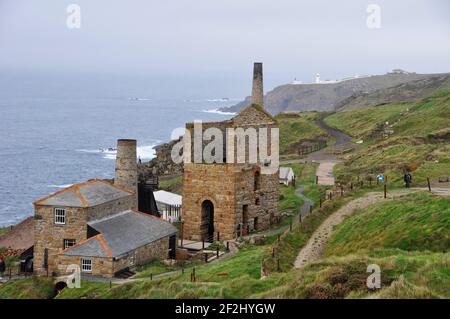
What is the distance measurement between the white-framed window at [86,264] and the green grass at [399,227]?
12.1 meters

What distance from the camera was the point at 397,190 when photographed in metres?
39.2

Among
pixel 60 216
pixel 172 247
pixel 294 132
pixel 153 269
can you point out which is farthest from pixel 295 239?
pixel 294 132

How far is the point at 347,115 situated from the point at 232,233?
69.2 metres

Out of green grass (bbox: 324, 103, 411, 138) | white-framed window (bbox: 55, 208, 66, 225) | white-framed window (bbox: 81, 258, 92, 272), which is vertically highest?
green grass (bbox: 324, 103, 411, 138)

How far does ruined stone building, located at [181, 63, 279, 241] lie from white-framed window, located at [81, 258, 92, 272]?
9.74m

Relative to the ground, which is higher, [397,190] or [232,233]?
[397,190]

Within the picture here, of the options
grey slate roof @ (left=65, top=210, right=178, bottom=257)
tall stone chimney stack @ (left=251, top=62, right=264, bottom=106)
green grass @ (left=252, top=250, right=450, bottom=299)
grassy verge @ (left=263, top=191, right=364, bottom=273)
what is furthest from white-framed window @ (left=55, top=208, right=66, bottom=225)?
green grass @ (left=252, top=250, right=450, bottom=299)

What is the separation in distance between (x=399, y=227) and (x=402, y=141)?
37794 millimetres

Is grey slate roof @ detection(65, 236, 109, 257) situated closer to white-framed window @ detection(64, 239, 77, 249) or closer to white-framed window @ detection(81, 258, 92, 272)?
white-framed window @ detection(81, 258, 92, 272)

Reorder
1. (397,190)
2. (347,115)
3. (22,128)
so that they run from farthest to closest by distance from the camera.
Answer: (22,128) → (347,115) → (397,190)

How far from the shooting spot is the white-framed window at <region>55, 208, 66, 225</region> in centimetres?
A: 3706
